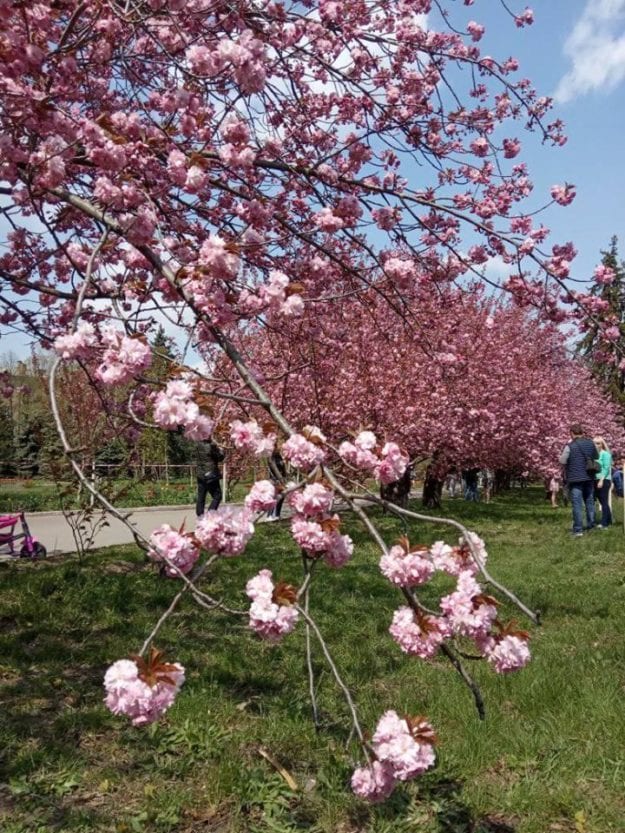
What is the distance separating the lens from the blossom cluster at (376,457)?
2.04 m

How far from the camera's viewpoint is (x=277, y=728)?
10.7 feet

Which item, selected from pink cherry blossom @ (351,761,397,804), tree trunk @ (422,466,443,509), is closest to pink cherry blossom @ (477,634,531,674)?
pink cherry blossom @ (351,761,397,804)

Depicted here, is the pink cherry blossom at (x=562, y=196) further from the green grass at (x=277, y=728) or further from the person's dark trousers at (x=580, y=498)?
the person's dark trousers at (x=580, y=498)

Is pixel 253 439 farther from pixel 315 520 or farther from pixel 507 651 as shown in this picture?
pixel 507 651

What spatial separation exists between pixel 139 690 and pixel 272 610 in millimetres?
358

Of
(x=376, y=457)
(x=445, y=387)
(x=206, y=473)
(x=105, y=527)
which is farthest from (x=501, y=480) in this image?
(x=376, y=457)

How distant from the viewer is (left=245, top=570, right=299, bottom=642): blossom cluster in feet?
5.72

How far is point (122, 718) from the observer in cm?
345

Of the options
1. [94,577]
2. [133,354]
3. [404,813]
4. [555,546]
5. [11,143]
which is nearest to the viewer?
[133,354]

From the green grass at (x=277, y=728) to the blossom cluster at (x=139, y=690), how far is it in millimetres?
554

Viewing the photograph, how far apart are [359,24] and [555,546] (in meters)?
6.94

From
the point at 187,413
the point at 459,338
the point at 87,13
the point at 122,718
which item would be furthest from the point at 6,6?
the point at 459,338

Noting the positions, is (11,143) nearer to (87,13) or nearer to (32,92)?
(32,92)

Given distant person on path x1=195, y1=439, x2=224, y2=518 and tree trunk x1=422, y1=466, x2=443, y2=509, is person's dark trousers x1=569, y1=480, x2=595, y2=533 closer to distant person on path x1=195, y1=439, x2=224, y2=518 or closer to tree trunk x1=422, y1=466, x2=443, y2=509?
distant person on path x1=195, y1=439, x2=224, y2=518
